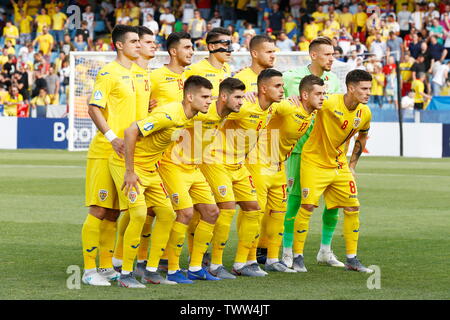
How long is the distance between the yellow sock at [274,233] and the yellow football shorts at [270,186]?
0.30 ft

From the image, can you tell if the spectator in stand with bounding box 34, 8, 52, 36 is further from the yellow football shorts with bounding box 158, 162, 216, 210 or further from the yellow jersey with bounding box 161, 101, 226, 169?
the yellow football shorts with bounding box 158, 162, 216, 210

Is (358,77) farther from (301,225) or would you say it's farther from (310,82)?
(301,225)

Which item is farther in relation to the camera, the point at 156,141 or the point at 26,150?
the point at 26,150

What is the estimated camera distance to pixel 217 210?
29.7ft

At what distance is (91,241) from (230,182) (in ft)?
5.09

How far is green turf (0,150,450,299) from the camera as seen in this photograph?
26.5 feet

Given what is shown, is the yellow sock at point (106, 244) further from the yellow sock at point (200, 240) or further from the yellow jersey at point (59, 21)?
the yellow jersey at point (59, 21)

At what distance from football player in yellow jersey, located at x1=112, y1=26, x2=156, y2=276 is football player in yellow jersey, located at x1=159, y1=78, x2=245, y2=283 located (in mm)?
426

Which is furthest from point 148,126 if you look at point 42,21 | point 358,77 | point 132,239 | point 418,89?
point 42,21

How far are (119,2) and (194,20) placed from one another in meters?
5.75

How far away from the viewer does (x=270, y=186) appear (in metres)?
9.90
